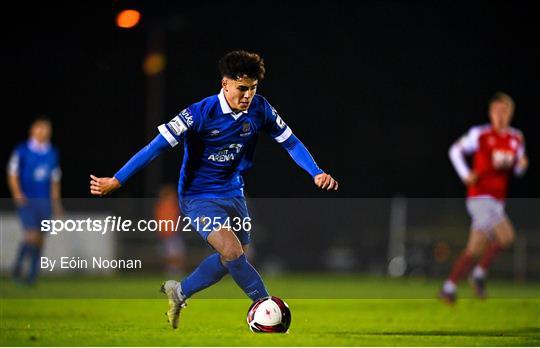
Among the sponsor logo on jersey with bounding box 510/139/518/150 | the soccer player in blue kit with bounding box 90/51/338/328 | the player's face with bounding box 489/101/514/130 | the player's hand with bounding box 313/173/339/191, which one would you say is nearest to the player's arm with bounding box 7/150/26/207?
the player's face with bounding box 489/101/514/130

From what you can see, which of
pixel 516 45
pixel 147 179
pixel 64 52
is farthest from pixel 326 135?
pixel 147 179

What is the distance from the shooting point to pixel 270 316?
627 cm

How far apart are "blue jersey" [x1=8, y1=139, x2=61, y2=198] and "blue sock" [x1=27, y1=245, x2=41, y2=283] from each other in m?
0.68

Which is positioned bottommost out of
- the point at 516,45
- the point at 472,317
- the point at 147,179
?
the point at 472,317

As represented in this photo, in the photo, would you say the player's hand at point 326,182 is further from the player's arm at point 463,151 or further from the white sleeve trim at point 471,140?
the white sleeve trim at point 471,140

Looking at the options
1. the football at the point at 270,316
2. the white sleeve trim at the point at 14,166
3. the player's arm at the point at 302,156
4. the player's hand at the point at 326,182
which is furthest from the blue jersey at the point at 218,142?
the white sleeve trim at the point at 14,166

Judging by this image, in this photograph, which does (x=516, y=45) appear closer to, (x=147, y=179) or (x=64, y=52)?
(x=64, y=52)

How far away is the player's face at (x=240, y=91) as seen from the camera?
6270 mm

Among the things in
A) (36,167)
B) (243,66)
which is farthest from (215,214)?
(36,167)

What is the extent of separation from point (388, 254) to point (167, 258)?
3.75m

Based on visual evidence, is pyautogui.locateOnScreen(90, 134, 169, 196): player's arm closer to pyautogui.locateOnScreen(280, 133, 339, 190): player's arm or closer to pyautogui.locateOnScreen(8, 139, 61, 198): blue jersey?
pyautogui.locateOnScreen(280, 133, 339, 190): player's arm

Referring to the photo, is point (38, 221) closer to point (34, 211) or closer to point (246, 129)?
point (34, 211)

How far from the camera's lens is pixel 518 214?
17234 mm

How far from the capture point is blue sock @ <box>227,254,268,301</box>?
21.2ft
